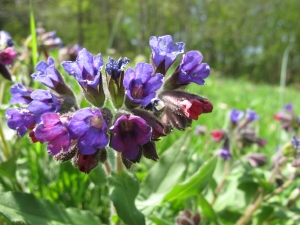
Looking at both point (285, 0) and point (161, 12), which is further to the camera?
point (285, 0)

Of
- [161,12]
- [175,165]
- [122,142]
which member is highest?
[122,142]

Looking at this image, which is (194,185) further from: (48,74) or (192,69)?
(48,74)

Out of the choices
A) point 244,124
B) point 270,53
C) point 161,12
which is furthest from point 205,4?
point 244,124

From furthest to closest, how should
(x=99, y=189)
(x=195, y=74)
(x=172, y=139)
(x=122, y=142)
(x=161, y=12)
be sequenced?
(x=161, y=12) < (x=172, y=139) < (x=99, y=189) < (x=195, y=74) < (x=122, y=142)

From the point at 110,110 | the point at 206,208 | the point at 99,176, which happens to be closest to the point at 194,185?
the point at 206,208

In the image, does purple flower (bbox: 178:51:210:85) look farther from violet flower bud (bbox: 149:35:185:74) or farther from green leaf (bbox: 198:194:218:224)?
green leaf (bbox: 198:194:218:224)

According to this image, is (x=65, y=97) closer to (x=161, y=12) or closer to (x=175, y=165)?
(x=175, y=165)
